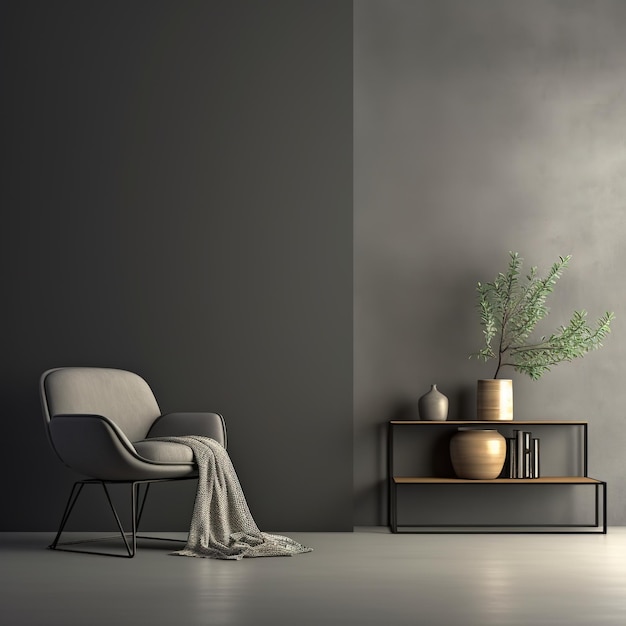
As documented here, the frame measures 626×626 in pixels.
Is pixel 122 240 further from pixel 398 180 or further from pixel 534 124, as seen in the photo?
pixel 534 124

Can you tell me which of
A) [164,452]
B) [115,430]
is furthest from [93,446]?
[164,452]

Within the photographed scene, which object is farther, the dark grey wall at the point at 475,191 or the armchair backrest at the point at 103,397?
the dark grey wall at the point at 475,191

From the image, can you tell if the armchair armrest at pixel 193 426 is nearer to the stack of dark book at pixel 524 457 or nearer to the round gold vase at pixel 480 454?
the round gold vase at pixel 480 454

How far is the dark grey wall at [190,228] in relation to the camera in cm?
537

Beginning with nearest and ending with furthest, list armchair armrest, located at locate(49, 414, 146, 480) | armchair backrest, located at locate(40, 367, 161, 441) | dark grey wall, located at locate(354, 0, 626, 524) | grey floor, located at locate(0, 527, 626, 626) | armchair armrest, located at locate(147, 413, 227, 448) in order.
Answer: grey floor, located at locate(0, 527, 626, 626) → armchair armrest, located at locate(49, 414, 146, 480) → armchair backrest, located at locate(40, 367, 161, 441) → armchair armrest, located at locate(147, 413, 227, 448) → dark grey wall, located at locate(354, 0, 626, 524)

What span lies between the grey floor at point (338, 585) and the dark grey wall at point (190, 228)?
67cm

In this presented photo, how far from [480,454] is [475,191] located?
1.49 meters

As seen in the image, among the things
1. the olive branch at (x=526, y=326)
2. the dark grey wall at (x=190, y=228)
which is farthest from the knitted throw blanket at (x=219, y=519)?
the olive branch at (x=526, y=326)

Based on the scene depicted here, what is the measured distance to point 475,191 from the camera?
5680 millimetres

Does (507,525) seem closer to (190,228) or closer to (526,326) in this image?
(526,326)

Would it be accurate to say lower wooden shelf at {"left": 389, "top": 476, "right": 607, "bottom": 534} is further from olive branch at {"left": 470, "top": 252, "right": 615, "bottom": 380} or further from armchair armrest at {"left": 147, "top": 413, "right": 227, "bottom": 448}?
armchair armrest at {"left": 147, "top": 413, "right": 227, "bottom": 448}

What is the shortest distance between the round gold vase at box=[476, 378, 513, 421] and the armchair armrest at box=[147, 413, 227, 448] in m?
1.38

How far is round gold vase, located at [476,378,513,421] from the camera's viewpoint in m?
5.34

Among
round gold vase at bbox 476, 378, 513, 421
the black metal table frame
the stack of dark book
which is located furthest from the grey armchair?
the stack of dark book
